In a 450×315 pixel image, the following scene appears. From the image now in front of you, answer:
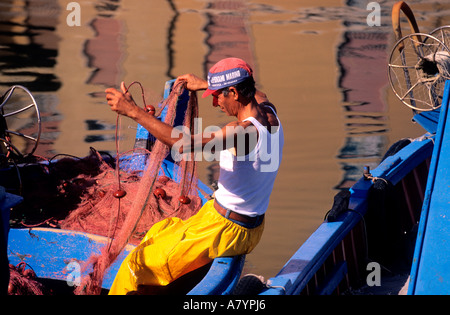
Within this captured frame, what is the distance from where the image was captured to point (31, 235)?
4.37 meters

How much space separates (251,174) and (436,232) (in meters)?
1.01

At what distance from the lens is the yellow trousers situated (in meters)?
3.52

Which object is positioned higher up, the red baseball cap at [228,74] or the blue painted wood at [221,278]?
the red baseball cap at [228,74]

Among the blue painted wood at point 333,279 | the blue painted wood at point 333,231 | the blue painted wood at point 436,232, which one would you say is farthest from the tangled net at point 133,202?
the blue painted wood at point 436,232

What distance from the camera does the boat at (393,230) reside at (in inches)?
131

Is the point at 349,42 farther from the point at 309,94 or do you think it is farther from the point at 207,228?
the point at 207,228

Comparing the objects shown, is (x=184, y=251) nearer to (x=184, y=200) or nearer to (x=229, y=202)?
(x=229, y=202)

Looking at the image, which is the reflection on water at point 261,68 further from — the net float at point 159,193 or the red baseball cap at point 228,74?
the red baseball cap at point 228,74

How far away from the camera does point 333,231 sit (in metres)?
4.18

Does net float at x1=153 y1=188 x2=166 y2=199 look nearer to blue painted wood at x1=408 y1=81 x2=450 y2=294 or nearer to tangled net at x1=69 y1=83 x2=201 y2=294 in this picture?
tangled net at x1=69 y1=83 x2=201 y2=294

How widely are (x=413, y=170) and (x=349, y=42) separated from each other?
8.72 meters

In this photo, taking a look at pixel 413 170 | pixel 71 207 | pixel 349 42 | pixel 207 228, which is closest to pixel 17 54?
pixel 349 42

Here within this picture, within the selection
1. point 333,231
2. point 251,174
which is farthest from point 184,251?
point 333,231

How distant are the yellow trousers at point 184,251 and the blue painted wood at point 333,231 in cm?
31
